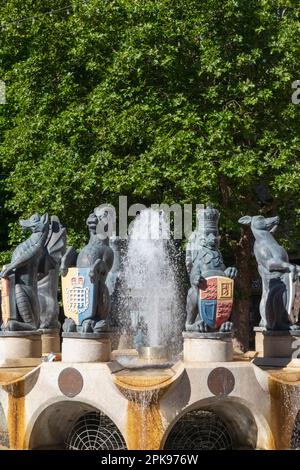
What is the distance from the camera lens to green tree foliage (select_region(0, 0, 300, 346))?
78.6 feet

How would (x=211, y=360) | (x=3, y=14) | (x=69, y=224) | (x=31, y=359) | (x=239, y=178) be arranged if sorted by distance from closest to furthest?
(x=211, y=360) < (x=31, y=359) < (x=239, y=178) < (x=69, y=224) < (x=3, y=14)

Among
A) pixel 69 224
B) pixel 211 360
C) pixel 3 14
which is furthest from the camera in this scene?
pixel 3 14

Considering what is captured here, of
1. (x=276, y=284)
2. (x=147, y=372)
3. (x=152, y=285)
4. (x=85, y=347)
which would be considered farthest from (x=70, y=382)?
(x=152, y=285)

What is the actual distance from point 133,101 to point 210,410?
13153mm

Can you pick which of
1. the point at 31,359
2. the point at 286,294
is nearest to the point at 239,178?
the point at 286,294

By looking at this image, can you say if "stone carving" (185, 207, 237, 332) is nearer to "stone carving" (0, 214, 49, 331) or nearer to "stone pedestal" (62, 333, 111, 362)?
"stone pedestal" (62, 333, 111, 362)

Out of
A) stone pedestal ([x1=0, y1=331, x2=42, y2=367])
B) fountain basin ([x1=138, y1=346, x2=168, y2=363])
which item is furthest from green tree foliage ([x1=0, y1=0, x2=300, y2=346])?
stone pedestal ([x1=0, y1=331, x2=42, y2=367])

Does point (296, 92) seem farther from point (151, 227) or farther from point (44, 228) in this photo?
point (44, 228)

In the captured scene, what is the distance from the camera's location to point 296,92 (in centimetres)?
2473

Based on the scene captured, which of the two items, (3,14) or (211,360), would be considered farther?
(3,14)

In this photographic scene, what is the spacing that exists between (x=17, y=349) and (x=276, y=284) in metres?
4.36

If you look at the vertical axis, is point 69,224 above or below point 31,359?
above

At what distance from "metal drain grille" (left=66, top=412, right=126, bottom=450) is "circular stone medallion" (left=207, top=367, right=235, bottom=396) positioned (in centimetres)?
171

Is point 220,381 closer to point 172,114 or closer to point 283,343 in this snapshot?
point 283,343
